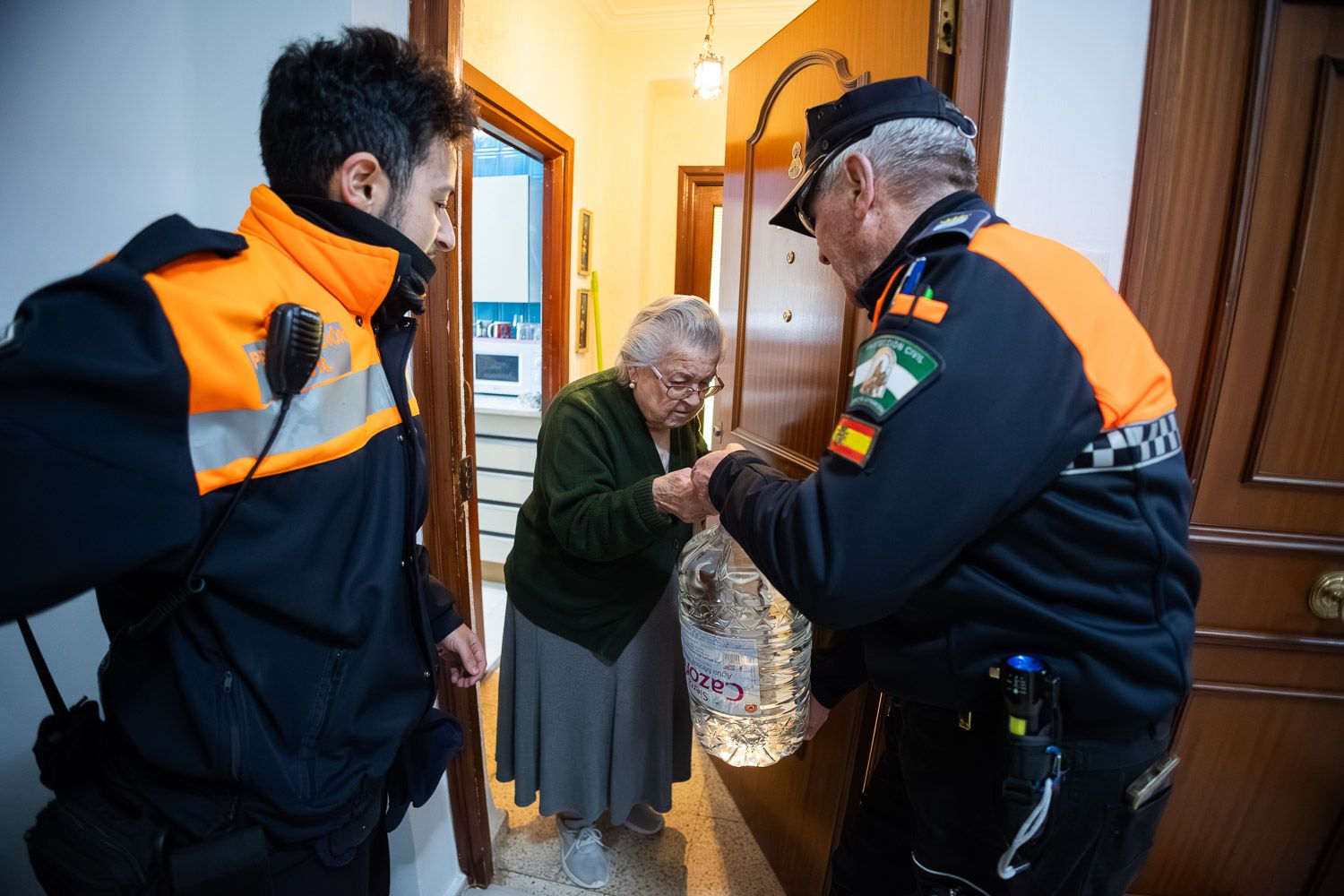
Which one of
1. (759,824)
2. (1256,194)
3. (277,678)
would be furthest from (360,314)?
(759,824)

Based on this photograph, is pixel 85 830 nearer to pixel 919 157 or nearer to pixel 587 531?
pixel 587 531

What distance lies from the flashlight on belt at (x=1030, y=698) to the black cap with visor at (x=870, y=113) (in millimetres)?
675

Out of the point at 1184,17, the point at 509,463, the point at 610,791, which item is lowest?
the point at 610,791

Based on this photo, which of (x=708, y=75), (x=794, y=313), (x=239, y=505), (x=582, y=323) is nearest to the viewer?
(x=239, y=505)

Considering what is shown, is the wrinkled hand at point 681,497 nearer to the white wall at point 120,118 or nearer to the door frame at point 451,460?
the door frame at point 451,460

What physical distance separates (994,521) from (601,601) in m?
0.92

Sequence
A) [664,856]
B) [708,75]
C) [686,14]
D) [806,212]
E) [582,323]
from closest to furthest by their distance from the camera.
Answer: [806,212], [664,856], [708,75], [686,14], [582,323]

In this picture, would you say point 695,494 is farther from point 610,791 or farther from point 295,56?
point 610,791

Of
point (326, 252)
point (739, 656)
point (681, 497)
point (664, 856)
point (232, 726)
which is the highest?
point (326, 252)

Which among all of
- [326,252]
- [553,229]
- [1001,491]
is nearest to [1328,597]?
[1001,491]

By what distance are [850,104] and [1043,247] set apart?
325 mm

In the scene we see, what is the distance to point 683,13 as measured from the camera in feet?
9.86

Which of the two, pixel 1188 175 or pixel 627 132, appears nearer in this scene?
pixel 1188 175

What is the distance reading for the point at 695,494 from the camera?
41.8 inches
